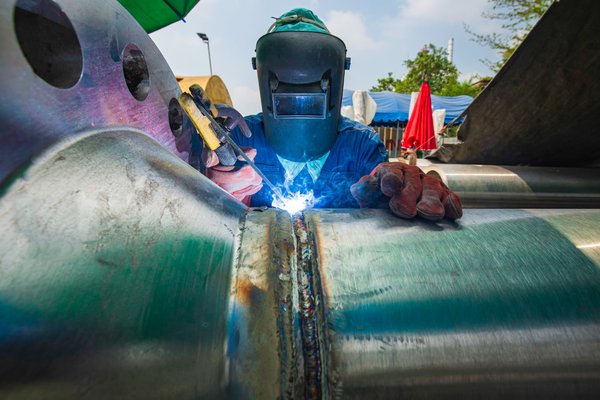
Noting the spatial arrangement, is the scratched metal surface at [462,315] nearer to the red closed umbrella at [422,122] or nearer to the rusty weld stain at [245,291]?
the rusty weld stain at [245,291]

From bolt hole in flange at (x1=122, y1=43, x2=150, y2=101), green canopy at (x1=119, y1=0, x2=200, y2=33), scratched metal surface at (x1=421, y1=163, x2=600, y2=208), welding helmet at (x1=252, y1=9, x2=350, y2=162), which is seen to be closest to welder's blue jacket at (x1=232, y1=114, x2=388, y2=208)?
welding helmet at (x1=252, y1=9, x2=350, y2=162)

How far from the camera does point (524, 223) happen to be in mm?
719

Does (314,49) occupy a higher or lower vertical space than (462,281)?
higher

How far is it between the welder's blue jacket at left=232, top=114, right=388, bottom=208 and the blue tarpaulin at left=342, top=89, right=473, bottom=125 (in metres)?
9.42

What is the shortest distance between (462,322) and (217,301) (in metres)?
0.45

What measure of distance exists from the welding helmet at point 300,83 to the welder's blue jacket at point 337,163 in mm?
210

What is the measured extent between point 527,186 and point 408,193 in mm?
1833

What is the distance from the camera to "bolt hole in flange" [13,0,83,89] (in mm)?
658

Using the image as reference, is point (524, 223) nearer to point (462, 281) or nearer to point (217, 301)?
point (462, 281)

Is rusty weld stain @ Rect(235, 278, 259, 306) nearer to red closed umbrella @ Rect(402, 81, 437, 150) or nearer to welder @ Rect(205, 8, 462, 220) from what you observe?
welder @ Rect(205, 8, 462, 220)

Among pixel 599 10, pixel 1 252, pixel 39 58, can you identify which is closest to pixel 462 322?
pixel 1 252

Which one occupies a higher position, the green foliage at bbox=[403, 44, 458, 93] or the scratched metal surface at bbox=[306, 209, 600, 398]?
the green foliage at bbox=[403, 44, 458, 93]

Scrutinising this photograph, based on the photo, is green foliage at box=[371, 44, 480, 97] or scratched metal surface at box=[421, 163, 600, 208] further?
green foliage at box=[371, 44, 480, 97]

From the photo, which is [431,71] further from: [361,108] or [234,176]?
[234,176]
